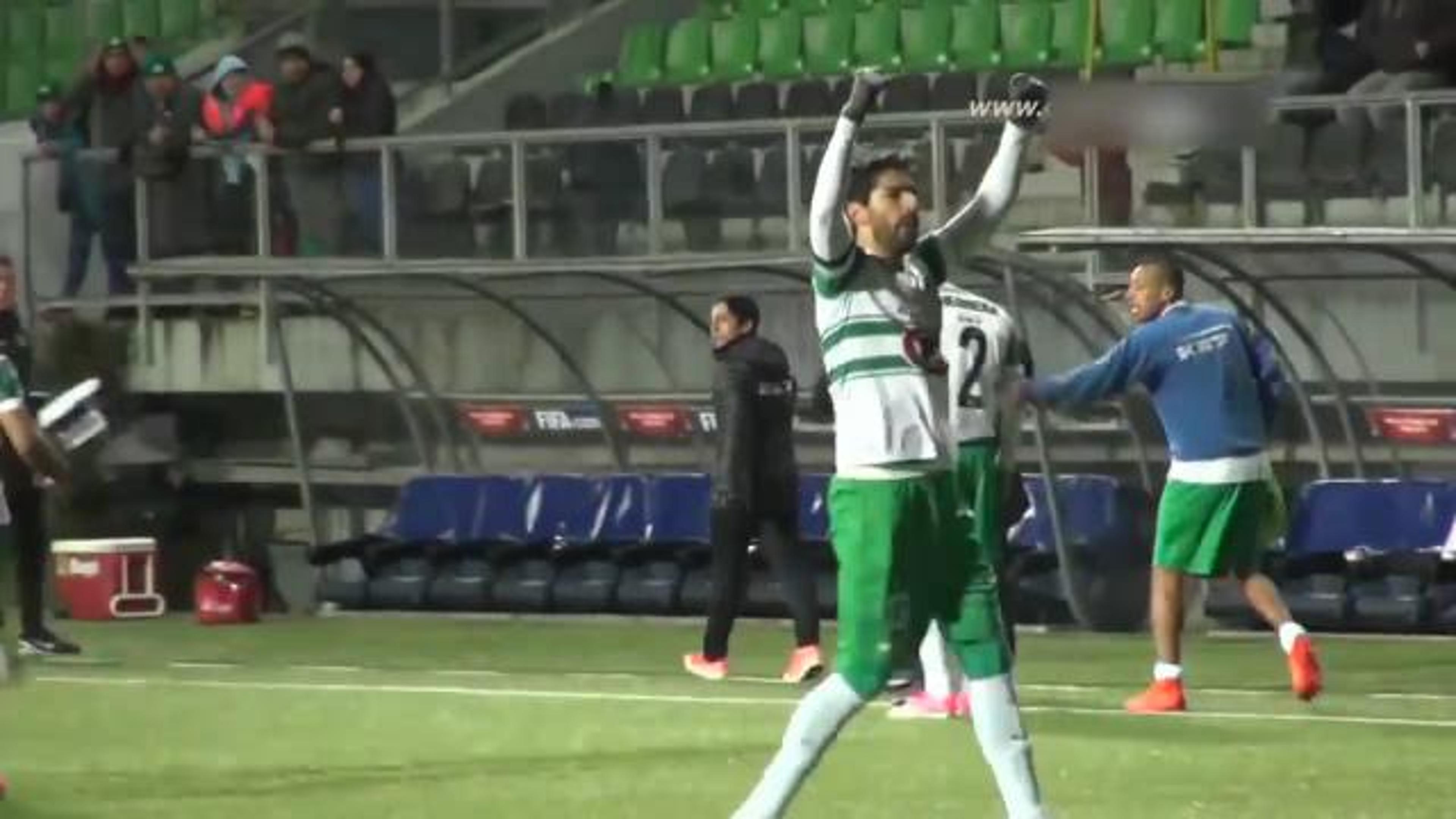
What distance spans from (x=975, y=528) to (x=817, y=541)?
1150 cm

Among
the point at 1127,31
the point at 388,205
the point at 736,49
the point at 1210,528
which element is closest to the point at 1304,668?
the point at 1210,528

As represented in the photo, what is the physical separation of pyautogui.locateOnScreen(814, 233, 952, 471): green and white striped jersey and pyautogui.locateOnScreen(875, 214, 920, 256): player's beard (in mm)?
61

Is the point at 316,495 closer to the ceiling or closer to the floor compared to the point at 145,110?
closer to the floor

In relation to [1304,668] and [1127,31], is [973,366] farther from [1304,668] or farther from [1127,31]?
[1127,31]

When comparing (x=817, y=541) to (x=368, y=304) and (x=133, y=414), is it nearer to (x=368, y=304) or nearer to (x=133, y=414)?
(x=368, y=304)

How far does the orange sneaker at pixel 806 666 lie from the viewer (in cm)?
2034

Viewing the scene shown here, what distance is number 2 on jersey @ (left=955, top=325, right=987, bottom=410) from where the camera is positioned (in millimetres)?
17125

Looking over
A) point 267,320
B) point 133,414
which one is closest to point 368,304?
point 267,320

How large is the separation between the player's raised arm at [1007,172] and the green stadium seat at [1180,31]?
12911mm

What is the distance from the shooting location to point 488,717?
61.1 ft

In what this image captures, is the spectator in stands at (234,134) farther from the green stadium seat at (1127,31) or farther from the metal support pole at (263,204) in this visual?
the green stadium seat at (1127,31)

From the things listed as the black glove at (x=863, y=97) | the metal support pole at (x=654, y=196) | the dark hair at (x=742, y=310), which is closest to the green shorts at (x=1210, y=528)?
the dark hair at (x=742, y=310)

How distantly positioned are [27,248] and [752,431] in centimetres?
904

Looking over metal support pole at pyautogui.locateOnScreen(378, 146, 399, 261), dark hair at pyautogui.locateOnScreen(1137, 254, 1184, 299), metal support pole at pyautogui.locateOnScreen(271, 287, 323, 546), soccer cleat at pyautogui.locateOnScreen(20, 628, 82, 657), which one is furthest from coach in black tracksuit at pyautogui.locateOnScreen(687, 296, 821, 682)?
metal support pole at pyautogui.locateOnScreen(271, 287, 323, 546)
